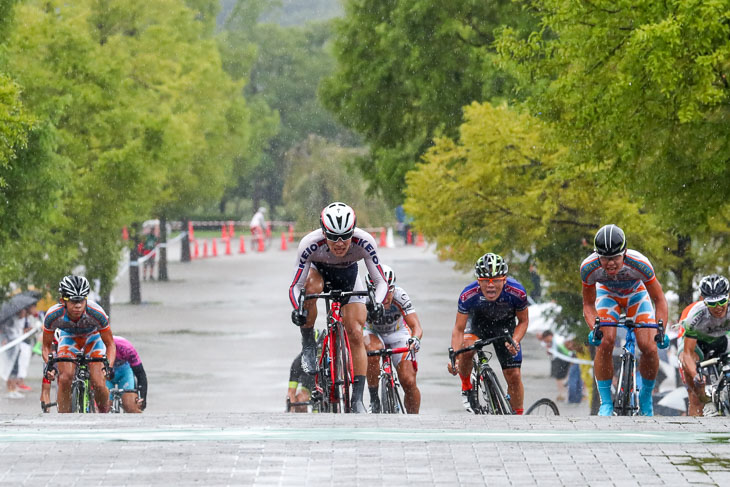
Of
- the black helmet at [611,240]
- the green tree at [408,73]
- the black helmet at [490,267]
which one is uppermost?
the green tree at [408,73]

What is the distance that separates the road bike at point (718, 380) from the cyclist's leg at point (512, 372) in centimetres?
168

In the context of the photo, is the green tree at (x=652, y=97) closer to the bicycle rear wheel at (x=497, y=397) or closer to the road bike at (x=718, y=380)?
the road bike at (x=718, y=380)

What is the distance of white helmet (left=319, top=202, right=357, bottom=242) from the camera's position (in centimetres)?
1081

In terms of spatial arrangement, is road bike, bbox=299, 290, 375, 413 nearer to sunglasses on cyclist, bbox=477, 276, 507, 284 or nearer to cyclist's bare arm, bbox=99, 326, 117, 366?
sunglasses on cyclist, bbox=477, 276, 507, 284

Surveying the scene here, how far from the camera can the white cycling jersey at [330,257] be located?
11234 mm

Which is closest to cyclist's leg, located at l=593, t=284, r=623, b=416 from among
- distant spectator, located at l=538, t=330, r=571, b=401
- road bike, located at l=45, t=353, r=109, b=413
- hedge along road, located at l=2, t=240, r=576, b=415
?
road bike, located at l=45, t=353, r=109, b=413

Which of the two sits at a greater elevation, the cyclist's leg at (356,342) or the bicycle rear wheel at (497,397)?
the cyclist's leg at (356,342)

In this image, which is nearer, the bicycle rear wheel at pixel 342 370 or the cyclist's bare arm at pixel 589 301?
the bicycle rear wheel at pixel 342 370

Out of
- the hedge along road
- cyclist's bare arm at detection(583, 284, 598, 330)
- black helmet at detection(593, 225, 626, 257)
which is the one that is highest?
black helmet at detection(593, 225, 626, 257)

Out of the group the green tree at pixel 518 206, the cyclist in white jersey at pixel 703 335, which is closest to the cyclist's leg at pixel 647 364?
the cyclist in white jersey at pixel 703 335

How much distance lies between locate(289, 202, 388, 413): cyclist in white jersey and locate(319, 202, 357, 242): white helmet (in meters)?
0.15

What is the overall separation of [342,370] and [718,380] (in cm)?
369

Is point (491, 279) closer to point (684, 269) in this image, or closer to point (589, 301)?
point (589, 301)

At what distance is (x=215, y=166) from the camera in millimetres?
44812
